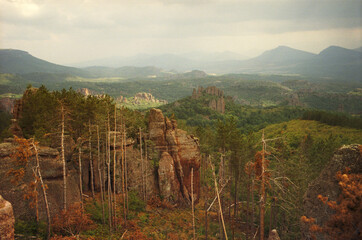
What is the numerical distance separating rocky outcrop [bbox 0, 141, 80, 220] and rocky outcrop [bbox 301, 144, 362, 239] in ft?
62.1

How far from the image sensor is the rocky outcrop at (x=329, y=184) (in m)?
10.5

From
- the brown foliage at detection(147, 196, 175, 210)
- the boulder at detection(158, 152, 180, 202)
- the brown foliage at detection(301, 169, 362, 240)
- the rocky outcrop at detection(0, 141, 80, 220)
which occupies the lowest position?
the brown foliage at detection(147, 196, 175, 210)

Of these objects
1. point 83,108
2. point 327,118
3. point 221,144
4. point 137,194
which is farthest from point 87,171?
point 327,118

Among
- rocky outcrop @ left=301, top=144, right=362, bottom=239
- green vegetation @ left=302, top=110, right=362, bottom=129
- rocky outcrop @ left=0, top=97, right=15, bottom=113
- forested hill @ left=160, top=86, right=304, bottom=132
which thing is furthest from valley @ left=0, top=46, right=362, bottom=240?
rocky outcrop @ left=0, top=97, right=15, bottom=113

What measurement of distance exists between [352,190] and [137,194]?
24376 millimetres

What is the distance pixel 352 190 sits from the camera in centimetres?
807

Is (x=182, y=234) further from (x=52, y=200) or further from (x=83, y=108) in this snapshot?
(x=83, y=108)

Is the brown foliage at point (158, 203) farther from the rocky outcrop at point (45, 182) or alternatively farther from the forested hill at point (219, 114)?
the forested hill at point (219, 114)

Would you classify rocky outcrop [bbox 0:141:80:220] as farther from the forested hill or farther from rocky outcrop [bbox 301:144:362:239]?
the forested hill

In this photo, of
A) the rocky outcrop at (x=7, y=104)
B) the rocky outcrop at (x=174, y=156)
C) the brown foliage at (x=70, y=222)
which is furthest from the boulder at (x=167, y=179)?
the rocky outcrop at (x=7, y=104)

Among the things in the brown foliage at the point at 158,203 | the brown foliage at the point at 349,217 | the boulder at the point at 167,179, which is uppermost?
the brown foliage at the point at 349,217

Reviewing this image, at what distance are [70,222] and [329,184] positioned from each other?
17.9 m

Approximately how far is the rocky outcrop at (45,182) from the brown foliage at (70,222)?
1.38 m

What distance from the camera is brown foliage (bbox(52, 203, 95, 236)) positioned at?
660 inches
